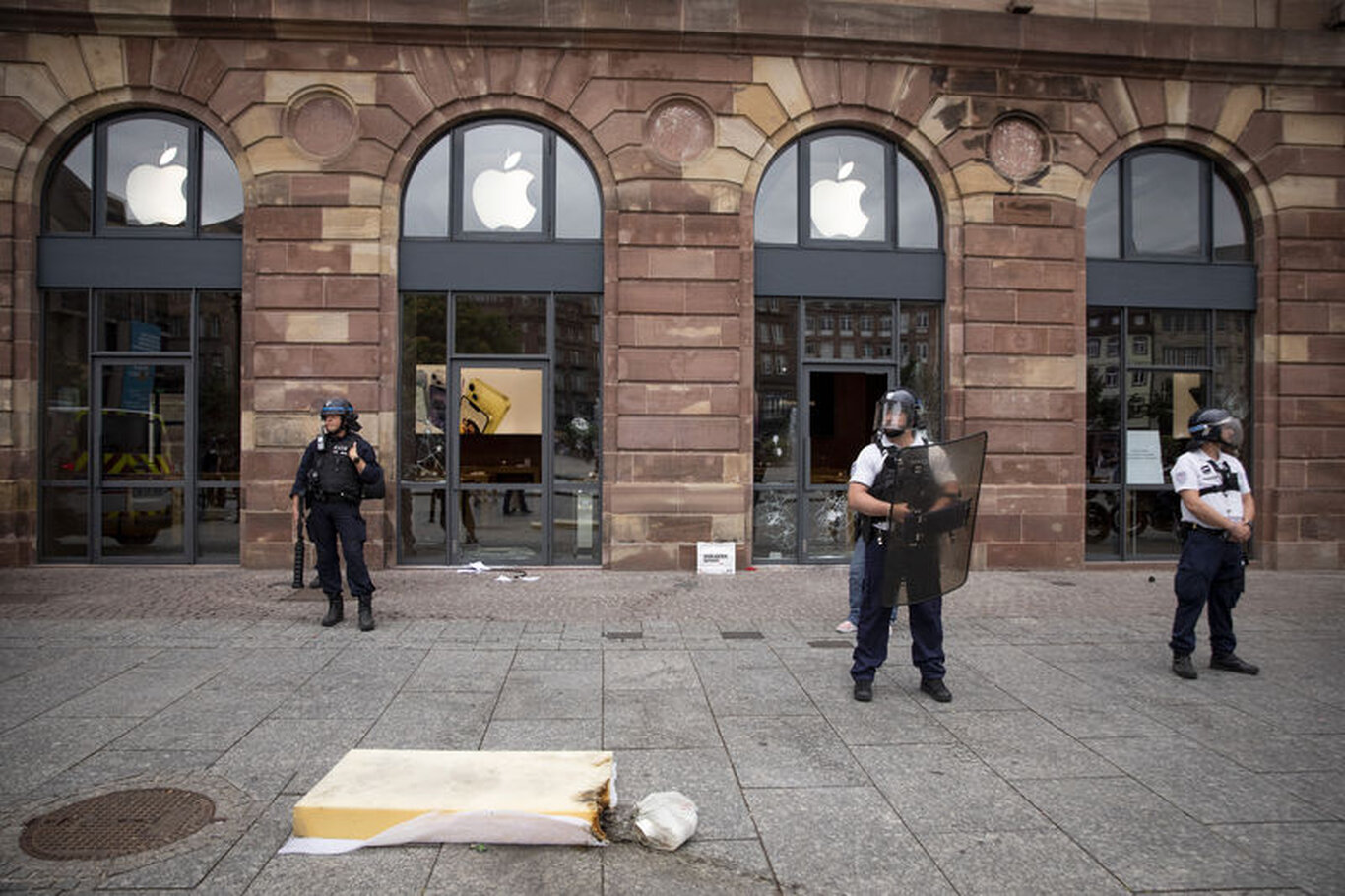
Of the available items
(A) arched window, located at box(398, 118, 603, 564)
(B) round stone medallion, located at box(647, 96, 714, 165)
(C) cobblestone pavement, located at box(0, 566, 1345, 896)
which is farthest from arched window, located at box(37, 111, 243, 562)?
(B) round stone medallion, located at box(647, 96, 714, 165)

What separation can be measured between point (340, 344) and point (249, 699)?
19.8ft

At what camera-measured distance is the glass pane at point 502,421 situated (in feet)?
35.6

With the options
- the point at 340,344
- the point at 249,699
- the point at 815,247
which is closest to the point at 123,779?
the point at 249,699

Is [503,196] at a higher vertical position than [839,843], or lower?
higher

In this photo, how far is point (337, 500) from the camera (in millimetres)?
7520

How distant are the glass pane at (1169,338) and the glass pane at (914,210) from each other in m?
3.09

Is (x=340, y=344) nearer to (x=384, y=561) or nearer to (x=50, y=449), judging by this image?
(x=384, y=561)

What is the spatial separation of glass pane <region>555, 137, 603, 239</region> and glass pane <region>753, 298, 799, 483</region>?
2.50m

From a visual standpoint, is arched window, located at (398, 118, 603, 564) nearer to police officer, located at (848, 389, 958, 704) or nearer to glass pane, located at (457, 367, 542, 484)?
glass pane, located at (457, 367, 542, 484)

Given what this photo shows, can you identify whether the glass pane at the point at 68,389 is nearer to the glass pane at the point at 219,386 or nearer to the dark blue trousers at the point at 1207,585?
the glass pane at the point at 219,386

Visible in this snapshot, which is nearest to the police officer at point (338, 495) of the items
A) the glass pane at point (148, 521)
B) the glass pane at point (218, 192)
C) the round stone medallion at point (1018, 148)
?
the glass pane at point (148, 521)

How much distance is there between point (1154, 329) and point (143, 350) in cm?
1373

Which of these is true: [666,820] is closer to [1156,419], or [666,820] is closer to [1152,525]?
[1152,525]

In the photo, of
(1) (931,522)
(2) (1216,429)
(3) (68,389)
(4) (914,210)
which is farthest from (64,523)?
(2) (1216,429)
